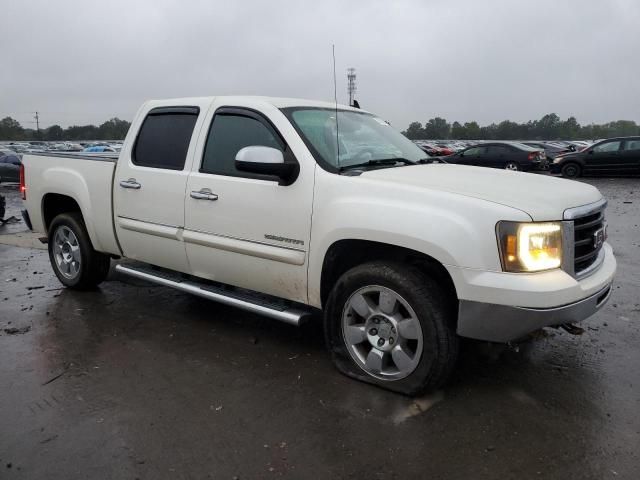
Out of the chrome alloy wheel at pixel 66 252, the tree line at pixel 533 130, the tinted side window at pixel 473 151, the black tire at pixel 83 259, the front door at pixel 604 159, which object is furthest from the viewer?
the tree line at pixel 533 130

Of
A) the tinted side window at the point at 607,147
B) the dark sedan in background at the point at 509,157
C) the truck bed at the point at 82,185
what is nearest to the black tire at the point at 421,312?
the truck bed at the point at 82,185


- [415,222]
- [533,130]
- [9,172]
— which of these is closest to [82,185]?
[415,222]

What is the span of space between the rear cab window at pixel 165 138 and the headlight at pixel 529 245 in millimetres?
2603

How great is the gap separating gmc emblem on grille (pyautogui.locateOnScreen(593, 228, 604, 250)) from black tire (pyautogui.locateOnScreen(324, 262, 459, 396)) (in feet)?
3.37

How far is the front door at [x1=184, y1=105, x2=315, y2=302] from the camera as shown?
363 cm

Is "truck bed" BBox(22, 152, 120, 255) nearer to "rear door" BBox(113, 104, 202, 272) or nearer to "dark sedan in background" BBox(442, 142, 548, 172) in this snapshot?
"rear door" BBox(113, 104, 202, 272)

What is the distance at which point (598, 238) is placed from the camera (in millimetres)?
3457

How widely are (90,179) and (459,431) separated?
154 inches

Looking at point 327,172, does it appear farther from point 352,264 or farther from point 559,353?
point 559,353

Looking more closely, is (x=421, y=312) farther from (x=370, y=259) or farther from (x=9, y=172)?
(x=9, y=172)

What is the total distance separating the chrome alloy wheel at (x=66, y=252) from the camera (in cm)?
550

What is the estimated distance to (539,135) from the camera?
74.6 meters

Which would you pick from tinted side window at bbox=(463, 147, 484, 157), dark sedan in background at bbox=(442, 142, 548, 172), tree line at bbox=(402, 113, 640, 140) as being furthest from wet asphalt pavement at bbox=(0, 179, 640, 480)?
tree line at bbox=(402, 113, 640, 140)

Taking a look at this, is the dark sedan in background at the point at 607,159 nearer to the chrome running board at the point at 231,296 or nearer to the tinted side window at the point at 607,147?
the tinted side window at the point at 607,147
